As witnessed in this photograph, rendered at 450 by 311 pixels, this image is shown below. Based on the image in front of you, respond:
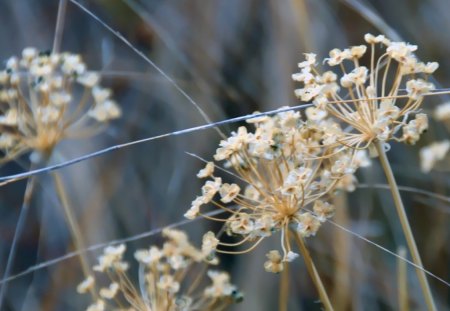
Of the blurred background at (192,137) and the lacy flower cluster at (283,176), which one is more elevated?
the blurred background at (192,137)

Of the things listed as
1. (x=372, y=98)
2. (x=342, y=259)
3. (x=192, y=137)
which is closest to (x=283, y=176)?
(x=372, y=98)

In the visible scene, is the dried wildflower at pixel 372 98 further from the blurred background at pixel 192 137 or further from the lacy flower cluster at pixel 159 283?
the blurred background at pixel 192 137

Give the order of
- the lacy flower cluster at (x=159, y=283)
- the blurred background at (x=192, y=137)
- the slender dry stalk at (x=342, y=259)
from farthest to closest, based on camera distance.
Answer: the blurred background at (x=192, y=137) → the slender dry stalk at (x=342, y=259) → the lacy flower cluster at (x=159, y=283)

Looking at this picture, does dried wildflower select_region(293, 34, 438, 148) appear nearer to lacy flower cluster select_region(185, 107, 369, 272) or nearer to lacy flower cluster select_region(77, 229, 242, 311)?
lacy flower cluster select_region(185, 107, 369, 272)

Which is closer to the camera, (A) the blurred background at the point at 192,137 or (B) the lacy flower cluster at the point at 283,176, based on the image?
(B) the lacy flower cluster at the point at 283,176

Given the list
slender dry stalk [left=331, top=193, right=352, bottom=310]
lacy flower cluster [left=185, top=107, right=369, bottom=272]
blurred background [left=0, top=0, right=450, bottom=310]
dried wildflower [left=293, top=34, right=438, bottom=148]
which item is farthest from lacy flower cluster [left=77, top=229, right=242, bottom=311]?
blurred background [left=0, top=0, right=450, bottom=310]

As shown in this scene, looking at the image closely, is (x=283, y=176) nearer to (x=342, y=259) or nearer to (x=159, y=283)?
(x=159, y=283)

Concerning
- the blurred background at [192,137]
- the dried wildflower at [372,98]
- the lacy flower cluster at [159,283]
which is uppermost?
the blurred background at [192,137]

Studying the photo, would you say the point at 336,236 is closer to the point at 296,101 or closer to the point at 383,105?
the point at 296,101

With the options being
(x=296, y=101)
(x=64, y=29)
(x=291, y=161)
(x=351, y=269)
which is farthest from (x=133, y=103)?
(x=291, y=161)

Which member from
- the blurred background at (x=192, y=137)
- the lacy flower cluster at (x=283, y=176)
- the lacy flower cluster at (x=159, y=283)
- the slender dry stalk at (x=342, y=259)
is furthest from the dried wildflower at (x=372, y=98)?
the blurred background at (x=192, y=137)
